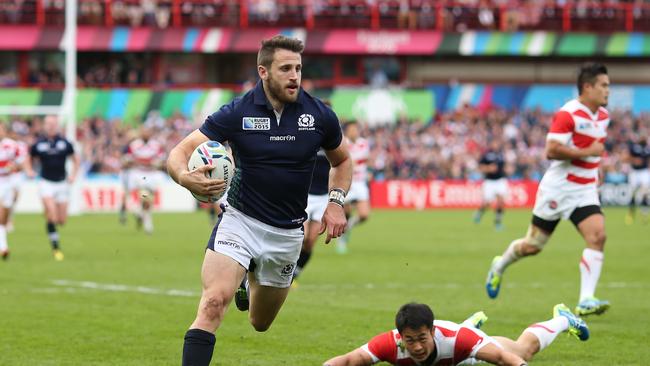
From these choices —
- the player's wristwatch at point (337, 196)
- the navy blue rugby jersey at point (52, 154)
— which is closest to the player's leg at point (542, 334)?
the player's wristwatch at point (337, 196)

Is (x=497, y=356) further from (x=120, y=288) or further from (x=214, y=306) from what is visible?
(x=120, y=288)

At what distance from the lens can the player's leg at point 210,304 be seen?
780 cm

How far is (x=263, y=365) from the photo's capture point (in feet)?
33.0

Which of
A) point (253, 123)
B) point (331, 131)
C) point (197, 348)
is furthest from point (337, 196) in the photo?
point (197, 348)

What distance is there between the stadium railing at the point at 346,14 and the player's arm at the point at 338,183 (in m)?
39.5

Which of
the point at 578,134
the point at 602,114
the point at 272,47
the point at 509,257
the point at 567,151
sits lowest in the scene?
the point at 509,257

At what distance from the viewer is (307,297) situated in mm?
15266

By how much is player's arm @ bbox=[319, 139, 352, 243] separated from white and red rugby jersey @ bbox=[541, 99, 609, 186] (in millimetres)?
4340

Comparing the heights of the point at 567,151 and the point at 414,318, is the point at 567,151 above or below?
above

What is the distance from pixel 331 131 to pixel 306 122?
0.91ft

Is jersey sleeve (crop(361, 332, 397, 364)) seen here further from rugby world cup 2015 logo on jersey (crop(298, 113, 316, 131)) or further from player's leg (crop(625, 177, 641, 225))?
player's leg (crop(625, 177, 641, 225))

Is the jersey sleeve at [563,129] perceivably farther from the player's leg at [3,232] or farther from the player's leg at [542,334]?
the player's leg at [3,232]

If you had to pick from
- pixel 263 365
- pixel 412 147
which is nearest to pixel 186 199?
pixel 412 147

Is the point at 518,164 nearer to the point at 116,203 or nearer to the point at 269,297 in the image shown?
the point at 116,203
